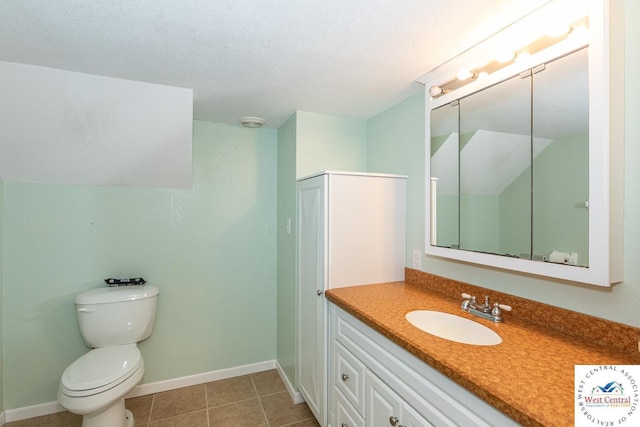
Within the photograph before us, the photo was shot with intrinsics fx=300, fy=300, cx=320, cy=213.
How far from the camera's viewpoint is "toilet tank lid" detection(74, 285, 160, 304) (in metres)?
1.90

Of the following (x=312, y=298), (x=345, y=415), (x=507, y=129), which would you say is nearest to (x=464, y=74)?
(x=507, y=129)

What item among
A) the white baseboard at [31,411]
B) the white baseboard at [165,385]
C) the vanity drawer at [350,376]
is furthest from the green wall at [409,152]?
the white baseboard at [31,411]

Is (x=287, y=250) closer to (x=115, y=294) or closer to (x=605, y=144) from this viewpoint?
(x=115, y=294)

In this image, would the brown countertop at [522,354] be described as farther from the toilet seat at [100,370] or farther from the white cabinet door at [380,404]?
the toilet seat at [100,370]

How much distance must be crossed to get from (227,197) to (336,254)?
1.20m

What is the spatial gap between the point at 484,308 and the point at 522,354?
37cm

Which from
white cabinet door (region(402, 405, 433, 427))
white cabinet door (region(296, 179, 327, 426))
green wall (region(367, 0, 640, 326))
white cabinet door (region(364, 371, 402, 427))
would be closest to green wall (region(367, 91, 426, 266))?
green wall (region(367, 0, 640, 326))

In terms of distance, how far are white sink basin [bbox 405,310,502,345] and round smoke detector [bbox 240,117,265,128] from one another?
179 centimetres

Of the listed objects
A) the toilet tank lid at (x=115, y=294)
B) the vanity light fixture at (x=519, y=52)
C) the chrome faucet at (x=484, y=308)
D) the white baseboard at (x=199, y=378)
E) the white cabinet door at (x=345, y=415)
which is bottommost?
the white baseboard at (x=199, y=378)

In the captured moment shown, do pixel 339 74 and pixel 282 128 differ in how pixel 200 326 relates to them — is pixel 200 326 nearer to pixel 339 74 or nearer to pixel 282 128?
pixel 282 128

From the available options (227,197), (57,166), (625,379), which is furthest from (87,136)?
(625,379)

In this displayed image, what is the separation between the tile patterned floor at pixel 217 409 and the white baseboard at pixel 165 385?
3 centimetres

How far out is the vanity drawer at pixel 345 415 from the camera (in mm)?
1439

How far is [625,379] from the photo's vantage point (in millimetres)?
830
